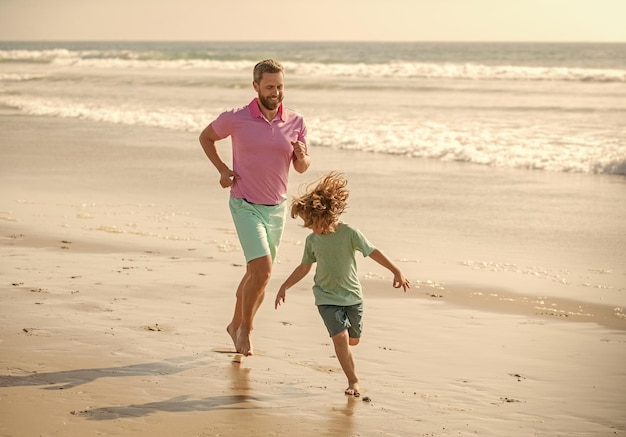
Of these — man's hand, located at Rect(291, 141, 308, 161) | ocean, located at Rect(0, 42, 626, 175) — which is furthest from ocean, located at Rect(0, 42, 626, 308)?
man's hand, located at Rect(291, 141, 308, 161)

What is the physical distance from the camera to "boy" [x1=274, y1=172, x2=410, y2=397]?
516cm

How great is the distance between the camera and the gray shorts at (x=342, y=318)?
5.20 metres

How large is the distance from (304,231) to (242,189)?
14.0ft

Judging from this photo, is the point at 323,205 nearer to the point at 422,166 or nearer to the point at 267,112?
the point at 267,112

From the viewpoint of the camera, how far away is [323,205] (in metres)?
5.14

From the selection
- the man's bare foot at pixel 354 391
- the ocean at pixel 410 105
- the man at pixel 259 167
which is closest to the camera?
the man's bare foot at pixel 354 391

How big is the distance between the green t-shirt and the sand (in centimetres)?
51

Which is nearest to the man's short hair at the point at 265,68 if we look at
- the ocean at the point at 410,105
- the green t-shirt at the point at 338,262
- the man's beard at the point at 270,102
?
the man's beard at the point at 270,102

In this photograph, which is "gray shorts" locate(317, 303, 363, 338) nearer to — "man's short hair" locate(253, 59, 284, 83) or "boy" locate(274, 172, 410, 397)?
"boy" locate(274, 172, 410, 397)

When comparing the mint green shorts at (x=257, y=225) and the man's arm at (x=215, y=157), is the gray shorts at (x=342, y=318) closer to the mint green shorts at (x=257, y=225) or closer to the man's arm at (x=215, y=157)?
the mint green shorts at (x=257, y=225)

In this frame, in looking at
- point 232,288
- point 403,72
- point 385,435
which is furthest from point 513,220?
point 403,72

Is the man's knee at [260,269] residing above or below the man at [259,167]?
below

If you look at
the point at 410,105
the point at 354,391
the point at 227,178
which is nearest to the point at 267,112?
the point at 227,178

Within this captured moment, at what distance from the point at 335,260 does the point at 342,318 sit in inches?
12.3
